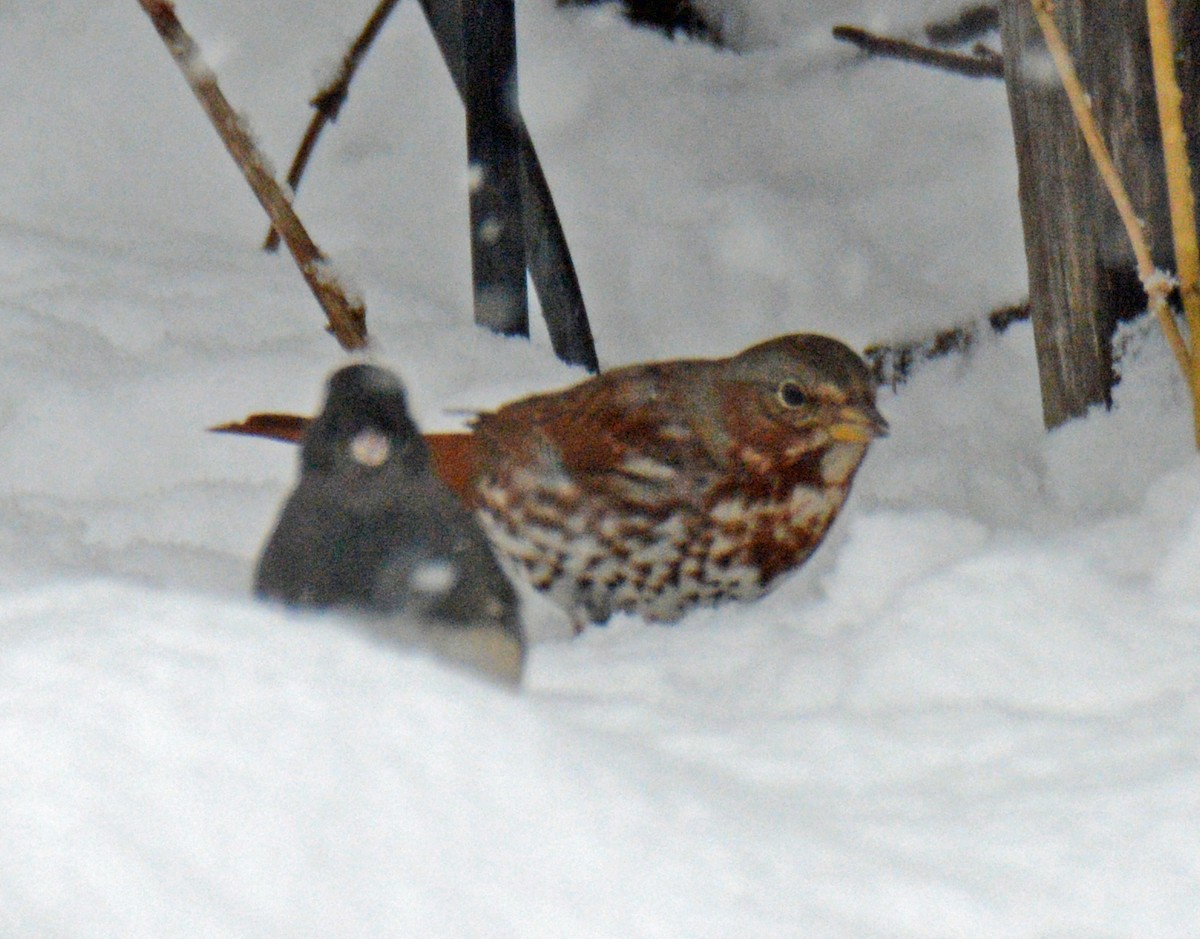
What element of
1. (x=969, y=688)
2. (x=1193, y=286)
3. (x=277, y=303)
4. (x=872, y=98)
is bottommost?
(x=969, y=688)

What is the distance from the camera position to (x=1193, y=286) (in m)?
2.28

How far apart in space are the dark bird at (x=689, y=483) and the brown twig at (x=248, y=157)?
0.76 ft

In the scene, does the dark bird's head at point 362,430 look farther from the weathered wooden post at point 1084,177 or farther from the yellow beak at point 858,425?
the weathered wooden post at point 1084,177

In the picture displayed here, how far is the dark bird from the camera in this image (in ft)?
8.65

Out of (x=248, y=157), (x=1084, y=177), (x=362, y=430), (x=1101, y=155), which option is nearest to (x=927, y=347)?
(x=1084, y=177)

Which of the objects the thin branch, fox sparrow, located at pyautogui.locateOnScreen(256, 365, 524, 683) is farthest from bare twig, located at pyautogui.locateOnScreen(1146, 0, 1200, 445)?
fox sparrow, located at pyautogui.locateOnScreen(256, 365, 524, 683)

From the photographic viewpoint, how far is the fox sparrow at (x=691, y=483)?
264 centimetres

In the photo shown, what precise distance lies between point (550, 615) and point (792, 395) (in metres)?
0.50

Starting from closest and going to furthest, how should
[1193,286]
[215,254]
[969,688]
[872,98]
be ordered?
[969,688] → [1193,286] → [215,254] → [872,98]

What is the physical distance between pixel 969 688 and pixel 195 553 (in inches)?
49.0

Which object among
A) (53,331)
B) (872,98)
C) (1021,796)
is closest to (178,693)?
(1021,796)

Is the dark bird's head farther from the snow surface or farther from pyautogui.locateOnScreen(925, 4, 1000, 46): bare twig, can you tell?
pyautogui.locateOnScreen(925, 4, 1000, 46): bare twig

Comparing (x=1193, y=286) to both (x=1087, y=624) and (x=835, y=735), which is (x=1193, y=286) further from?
(x=835, y=735)

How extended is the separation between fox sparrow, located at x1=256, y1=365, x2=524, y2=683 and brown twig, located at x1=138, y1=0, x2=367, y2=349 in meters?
0.79
